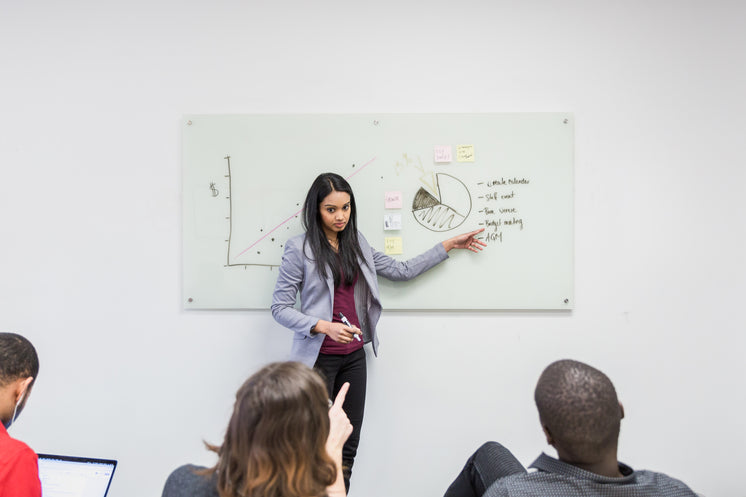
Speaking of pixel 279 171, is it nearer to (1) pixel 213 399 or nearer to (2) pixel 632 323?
(1) pixel 213 399

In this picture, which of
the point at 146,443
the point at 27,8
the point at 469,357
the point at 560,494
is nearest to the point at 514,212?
Result: the point at 469,357

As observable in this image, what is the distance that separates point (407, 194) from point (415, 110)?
39 centimetres

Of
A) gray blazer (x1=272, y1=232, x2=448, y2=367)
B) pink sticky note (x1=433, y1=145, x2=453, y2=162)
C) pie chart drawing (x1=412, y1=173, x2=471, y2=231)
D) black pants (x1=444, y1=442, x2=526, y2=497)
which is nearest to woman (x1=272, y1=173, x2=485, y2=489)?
gray blazer (x1=272, y1=232, x2=448, y2=367)

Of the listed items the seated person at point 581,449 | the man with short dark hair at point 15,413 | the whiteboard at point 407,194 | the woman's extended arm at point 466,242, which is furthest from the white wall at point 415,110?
the seated person at point 581,449

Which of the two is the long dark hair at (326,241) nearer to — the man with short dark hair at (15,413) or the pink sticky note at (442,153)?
the pink sticky note at (442,153)

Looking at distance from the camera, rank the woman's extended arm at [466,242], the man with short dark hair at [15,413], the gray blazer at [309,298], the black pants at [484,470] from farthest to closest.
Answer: the woman's extended arm at [466,242] < the gray blazer at [309,298] < the black pants at [484,470] < the man with short dark hair at [15,413]

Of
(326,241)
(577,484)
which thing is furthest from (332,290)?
(577,484)

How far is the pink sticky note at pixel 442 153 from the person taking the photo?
214 centimetres

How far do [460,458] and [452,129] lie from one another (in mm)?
1544

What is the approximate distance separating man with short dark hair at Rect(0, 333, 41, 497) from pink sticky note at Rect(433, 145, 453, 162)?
5.47 feet

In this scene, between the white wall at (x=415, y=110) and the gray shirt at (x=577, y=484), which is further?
the white wall at (x=415, y=110)

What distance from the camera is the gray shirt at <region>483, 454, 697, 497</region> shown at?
0.90 metres

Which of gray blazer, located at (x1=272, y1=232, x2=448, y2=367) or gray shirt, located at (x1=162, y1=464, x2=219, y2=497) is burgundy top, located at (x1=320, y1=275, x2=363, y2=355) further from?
gray shirt, located at (x1=162, y1=464, x2=219, y2=497)

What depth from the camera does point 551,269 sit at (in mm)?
2141
